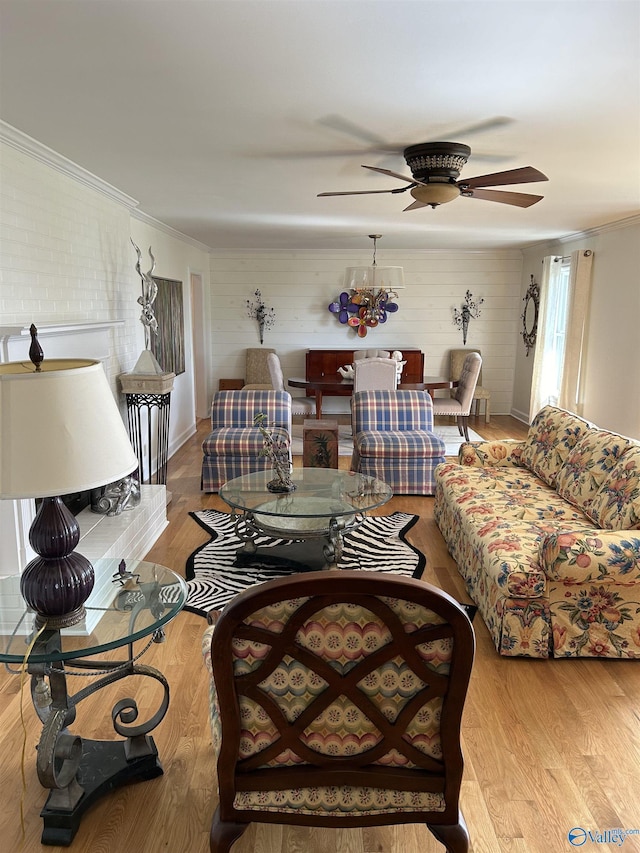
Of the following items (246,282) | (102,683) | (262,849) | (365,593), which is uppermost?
(246,282)

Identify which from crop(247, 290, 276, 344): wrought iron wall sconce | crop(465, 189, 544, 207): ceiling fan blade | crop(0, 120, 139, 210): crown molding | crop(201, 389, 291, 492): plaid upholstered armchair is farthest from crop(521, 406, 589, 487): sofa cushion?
crop(247, 290, 276, 344): wrought iron wall sconce

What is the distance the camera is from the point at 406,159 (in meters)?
3.16

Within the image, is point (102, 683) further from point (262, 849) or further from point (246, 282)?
point (246, 282)

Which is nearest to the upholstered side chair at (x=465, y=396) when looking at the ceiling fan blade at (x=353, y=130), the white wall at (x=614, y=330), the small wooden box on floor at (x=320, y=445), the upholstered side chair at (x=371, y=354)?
the upholstered side chair at (x=371, y=354)

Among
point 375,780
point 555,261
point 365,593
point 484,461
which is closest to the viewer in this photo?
point 365,593

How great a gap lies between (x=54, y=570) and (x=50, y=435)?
1.45 ft

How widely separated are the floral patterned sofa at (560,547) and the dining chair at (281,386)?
338 centimetres

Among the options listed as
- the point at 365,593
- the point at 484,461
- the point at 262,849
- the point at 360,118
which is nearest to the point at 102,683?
the point at 262,849

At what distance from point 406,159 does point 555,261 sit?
4756 millimetres

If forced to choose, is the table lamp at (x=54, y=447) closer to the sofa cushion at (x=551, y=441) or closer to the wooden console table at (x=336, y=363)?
the sofa cushion at (x=551, y=441)

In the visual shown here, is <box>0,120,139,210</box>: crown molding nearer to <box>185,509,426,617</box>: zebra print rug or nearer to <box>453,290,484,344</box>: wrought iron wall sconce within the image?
<box>185,509,426,617</box>: zebra print rug

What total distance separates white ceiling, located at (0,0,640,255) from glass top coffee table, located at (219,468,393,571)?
1.92 metres

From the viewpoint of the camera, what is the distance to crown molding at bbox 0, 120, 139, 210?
9.60ft

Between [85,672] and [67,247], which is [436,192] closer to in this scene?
[67,247]
